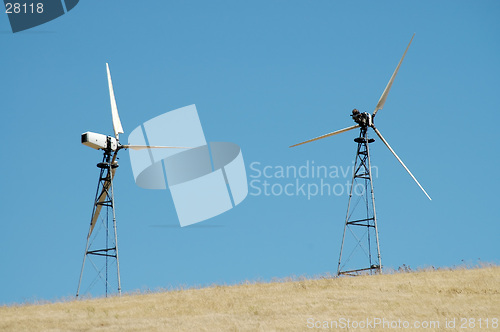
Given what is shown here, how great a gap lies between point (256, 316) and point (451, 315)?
759cm

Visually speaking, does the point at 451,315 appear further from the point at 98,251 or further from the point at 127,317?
the point at 98,251

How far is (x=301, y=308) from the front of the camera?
28.1m

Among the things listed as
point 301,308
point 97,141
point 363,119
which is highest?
point 363,119

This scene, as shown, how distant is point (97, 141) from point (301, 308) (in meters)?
18.9

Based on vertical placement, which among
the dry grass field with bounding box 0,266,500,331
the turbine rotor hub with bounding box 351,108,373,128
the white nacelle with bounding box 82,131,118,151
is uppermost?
the turbine rotor hub with bounding box 351,108,373,128

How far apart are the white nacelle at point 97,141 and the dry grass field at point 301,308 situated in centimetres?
1038

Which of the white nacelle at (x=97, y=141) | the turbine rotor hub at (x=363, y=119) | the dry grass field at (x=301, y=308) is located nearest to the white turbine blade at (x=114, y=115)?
the white nacelle at (x=97, y=141)

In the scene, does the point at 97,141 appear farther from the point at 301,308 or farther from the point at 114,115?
the point at 301,308

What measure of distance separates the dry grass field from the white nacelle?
34.1ft

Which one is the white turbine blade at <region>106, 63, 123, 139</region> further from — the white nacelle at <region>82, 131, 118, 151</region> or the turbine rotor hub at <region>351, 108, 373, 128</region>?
the turbine rotor hub at <region>351, 108, 373, 128</region>

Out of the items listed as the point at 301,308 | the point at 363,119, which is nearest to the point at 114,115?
the point at 363,119

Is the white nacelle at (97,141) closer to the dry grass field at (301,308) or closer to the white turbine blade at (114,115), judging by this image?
the white turbine blade at (114,115)

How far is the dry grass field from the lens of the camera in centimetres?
2511

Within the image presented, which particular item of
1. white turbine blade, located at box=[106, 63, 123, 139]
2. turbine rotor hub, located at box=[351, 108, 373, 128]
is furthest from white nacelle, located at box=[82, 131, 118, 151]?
turbine rotor hub, located at box=[351, 108, 373, 128]
